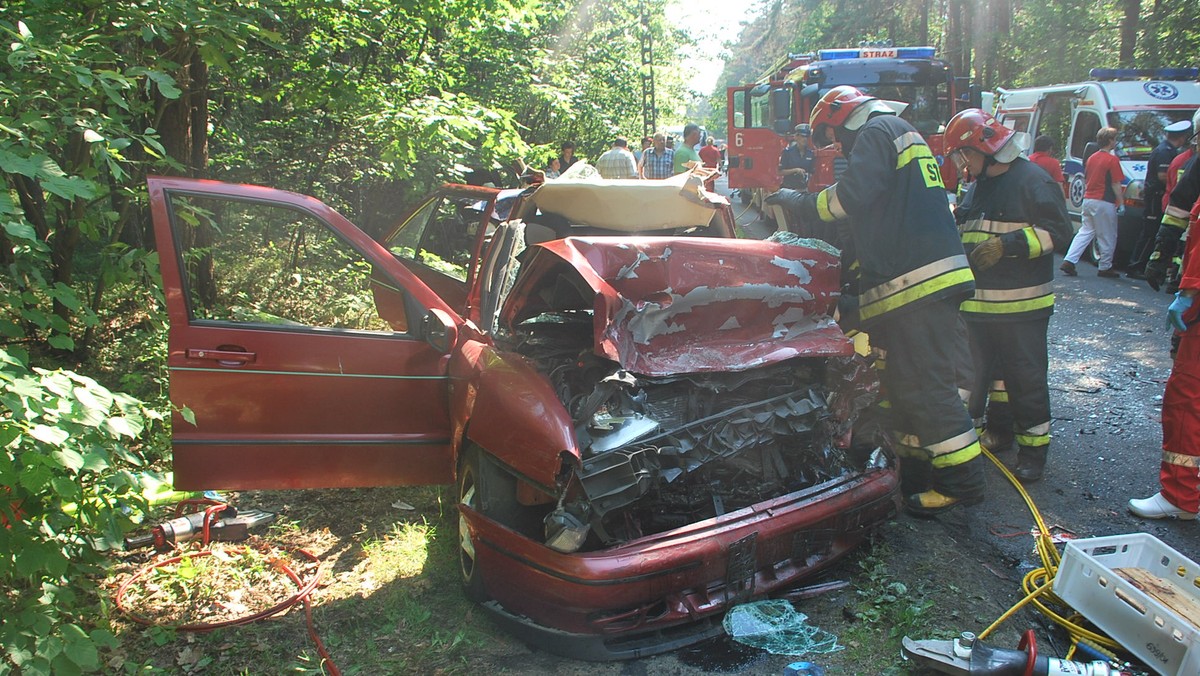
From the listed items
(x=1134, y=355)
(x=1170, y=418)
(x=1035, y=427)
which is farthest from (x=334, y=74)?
(x=1134, y=355)

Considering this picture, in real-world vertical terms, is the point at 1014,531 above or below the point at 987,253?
below

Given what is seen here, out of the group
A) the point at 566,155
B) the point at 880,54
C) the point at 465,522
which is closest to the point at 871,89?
the point at 880,54

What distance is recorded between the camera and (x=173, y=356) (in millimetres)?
3203

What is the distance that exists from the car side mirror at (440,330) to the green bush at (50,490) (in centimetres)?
115

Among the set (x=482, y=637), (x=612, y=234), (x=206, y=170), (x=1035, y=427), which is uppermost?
(x=206, y=170)

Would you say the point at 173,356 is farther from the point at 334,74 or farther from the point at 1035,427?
the point at 1035,427

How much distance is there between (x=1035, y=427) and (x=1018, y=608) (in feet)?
4.99

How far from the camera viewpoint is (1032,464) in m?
4.13

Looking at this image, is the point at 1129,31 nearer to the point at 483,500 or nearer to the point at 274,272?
the point at 274,272

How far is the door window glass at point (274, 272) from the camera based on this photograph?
3.52 meters

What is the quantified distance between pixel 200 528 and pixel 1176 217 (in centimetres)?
544

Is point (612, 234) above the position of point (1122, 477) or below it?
above

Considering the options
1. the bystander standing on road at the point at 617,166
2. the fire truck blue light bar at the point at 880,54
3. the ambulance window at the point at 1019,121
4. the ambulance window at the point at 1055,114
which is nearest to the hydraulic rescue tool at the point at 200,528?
the bystander standing on road at the point at 617,166

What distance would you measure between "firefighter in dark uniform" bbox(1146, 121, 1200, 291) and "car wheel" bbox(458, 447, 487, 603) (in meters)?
4.16
